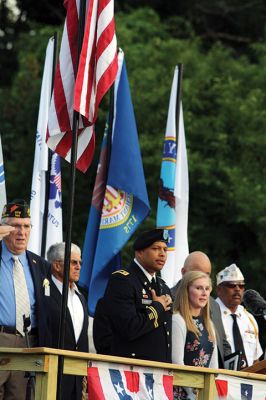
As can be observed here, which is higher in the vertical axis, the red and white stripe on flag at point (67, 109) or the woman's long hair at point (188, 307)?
A: the red and white stripe on flag at point (67, 109)

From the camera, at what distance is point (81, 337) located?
9.59 m

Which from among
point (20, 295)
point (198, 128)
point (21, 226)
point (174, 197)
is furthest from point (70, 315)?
point (198, 128)

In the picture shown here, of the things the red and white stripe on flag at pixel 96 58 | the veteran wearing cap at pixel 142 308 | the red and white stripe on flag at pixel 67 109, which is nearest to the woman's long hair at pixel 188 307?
the veteran wearing cap at pixel 142 308

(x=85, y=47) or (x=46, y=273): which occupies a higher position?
(x=85, y=47)

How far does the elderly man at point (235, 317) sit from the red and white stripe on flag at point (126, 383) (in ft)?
9.15

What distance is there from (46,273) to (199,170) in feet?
43.8

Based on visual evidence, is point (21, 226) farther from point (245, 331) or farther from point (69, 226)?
point (245, 331)

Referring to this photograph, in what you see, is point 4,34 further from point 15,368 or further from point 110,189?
point 15,368

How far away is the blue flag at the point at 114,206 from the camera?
40.0 ft

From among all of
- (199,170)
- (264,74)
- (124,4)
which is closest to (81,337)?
(199,170)

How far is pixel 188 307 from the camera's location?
31.0ft

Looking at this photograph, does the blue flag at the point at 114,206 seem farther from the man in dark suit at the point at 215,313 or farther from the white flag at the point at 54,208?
the man in dark suit at the point at 215,313

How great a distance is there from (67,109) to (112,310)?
1.55 meters

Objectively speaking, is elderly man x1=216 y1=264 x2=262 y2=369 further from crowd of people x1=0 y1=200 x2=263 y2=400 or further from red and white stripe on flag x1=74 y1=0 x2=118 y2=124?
red and white stripe on flag x1=74 y1=0 x2=118 y2=124
